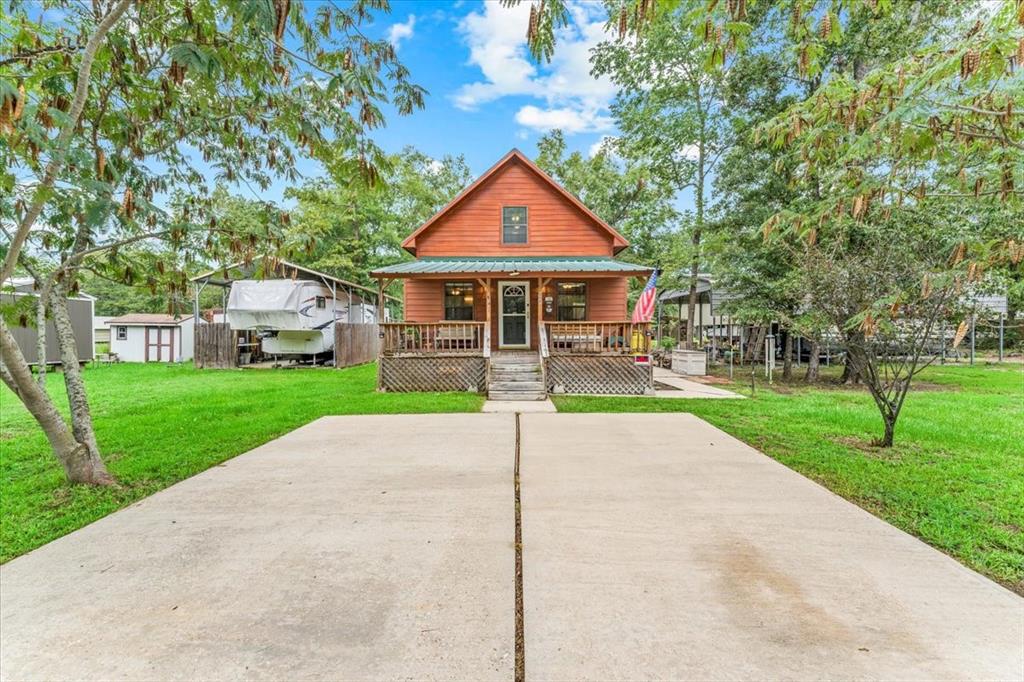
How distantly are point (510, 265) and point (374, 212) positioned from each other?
15.4 meters

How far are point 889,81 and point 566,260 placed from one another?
10.0 meters

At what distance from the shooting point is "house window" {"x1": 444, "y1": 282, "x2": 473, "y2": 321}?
1292 cm

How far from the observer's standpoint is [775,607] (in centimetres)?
220

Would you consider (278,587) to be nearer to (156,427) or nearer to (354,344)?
(156,427)

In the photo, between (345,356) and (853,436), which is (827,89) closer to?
(853,436)

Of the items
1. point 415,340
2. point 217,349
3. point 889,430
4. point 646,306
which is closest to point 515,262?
point 415,340

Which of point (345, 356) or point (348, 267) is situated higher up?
point (348, 267)

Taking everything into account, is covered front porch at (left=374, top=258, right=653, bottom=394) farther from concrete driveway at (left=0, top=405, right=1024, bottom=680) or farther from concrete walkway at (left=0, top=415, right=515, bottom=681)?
concrete walkway at (left=0, top=415, right=515, bottom=681)

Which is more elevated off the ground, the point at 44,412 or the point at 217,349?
the point at 217,349

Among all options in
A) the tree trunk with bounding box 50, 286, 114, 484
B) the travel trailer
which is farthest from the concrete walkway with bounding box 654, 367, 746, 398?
the travel trailer

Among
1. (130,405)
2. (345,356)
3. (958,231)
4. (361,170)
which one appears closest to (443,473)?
(361,170)

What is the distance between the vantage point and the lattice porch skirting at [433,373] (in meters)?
10.5

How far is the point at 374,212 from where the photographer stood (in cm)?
2403

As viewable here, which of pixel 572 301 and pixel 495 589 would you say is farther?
pixel 572 301
